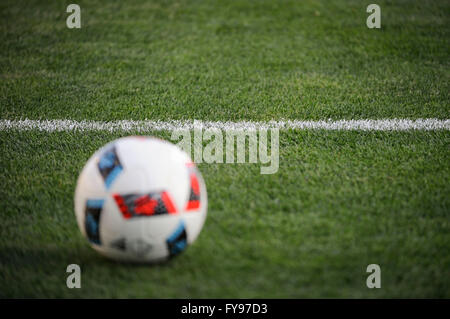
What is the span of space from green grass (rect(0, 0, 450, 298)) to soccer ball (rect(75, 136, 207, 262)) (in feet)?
0.55

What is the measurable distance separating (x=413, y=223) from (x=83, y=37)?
429cm

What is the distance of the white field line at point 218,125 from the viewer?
3850mm

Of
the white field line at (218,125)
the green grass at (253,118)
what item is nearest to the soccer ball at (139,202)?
the green grass at (253,118)

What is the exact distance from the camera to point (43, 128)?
12.7 feet

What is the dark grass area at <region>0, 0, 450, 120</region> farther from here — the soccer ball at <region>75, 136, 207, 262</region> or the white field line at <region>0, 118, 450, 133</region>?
the soccer ball at <region>75, 136, 207, 262</region>

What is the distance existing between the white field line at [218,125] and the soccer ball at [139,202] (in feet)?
5.08

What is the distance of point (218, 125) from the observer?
12.9 feet

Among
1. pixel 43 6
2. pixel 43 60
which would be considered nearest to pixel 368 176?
pixel 43 60

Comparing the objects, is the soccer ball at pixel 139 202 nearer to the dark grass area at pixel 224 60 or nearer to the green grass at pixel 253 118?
the green grass at pixel 253 118

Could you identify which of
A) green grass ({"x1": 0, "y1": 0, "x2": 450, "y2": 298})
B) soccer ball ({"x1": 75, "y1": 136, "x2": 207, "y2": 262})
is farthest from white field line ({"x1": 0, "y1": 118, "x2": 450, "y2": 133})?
→ soccer ball ({"x1": 75, "y1": 136, "x2": 207, "y2": 262})

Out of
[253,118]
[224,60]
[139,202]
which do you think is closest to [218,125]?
[253,118]

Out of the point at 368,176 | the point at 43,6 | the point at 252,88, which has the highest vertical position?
the point at 43,6

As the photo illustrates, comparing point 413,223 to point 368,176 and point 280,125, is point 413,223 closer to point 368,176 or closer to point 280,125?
point 368,176

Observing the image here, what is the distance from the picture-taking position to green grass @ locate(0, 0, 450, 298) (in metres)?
2.36
